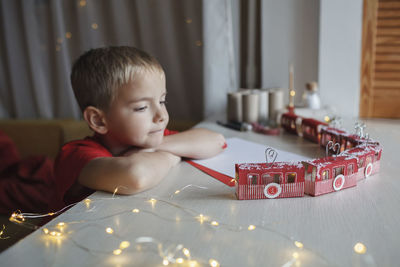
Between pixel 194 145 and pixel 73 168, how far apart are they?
289 millimetres

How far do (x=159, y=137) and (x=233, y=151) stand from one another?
0.74 ft

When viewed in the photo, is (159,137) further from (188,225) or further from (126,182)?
(188,225)

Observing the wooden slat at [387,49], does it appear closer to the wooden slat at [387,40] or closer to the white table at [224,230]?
the wooden slat at [387,40]

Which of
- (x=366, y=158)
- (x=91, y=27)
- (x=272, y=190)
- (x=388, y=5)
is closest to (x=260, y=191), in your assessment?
(x=272, y=190)

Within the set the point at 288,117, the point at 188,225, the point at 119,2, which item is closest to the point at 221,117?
the point at 288,117

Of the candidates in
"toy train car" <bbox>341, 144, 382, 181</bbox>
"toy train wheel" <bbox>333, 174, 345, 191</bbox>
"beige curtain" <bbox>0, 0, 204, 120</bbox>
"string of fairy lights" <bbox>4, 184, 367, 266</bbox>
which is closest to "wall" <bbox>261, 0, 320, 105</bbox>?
"beige curtain" <bbox>0, 0, 204, 120</bbox>

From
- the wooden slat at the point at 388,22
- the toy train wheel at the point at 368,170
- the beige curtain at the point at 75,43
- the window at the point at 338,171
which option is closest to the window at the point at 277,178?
the window at the point at 338,171

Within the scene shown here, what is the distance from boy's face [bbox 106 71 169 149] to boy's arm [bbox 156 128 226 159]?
7 cm

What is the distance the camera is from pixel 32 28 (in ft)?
6.02

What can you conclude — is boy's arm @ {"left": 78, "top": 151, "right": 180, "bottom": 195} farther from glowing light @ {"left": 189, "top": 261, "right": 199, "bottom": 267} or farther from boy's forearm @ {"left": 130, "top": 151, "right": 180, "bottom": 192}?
glowing light @ {"left": 189, "top": 261, "right": 199, "bottom": 267}

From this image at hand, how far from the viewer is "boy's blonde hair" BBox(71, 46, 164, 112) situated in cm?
75

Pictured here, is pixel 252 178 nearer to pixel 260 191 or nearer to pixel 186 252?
pixel 260 191

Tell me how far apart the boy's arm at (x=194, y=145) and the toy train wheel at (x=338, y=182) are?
33 centimetres

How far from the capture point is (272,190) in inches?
25.0
